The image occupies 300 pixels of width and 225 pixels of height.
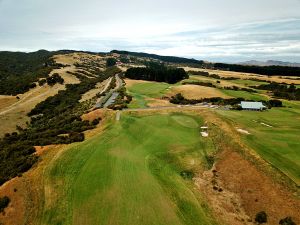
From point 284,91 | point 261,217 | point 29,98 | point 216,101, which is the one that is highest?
point 284,91

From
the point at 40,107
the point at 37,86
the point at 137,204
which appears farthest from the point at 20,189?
the point at 37,86

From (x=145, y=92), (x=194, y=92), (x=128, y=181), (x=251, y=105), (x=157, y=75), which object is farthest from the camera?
(x=157, y=75)

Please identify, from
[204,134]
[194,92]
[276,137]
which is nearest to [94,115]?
[204,134]

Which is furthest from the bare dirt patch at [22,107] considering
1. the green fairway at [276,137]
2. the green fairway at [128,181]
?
the green fairway at [276,137]

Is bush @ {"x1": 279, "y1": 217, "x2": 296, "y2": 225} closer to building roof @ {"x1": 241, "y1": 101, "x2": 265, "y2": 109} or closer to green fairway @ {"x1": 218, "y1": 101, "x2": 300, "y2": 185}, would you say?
green fairway @ {"x1": 218, "y1": 101, "x2": 300, "y2": 185}

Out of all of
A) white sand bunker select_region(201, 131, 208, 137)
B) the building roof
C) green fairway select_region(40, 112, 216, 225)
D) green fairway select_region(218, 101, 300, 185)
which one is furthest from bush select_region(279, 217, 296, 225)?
the building roof

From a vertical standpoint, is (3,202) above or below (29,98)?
above

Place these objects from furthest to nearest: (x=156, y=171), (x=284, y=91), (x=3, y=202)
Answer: (x=284, y=91) < (x=156, y=171) < (x=3, y=202)

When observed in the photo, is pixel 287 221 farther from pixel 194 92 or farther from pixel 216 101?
pixel 194 92
